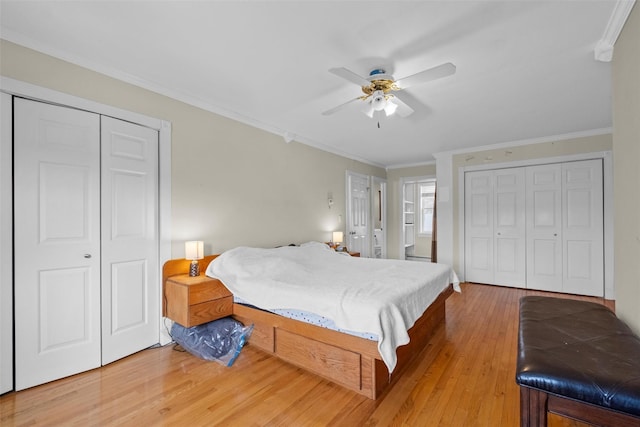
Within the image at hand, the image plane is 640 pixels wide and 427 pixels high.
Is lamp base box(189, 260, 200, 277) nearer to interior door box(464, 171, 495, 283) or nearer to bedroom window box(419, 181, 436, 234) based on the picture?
interior door box(464, 171, 495, 283)

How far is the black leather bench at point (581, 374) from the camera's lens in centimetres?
99

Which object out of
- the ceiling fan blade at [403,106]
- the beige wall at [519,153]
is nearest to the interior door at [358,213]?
the beige wall at [519,153]

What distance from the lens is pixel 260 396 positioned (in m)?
1.92

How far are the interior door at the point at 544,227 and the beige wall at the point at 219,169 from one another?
3.42 metres

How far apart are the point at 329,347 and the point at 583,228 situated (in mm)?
4479

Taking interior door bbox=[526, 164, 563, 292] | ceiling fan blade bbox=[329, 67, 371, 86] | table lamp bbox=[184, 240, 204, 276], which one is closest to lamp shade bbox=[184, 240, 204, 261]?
table lamp bbox=[184, 240, 204, 276]

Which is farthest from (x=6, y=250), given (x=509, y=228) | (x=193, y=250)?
(x=509, y=228)

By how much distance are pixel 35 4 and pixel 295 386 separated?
9.64 feet

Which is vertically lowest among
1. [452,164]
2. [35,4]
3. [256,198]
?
[256,198]

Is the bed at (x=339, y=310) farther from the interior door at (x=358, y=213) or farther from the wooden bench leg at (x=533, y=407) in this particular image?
the interior door at (x=358, y=213)

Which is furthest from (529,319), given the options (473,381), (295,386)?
(295,386)

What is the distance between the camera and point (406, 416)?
1.72m

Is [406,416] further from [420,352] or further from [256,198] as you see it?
[256,198]

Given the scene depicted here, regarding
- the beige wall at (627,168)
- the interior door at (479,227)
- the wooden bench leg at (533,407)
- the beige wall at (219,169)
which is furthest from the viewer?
the interior door at (479,227)
